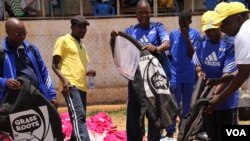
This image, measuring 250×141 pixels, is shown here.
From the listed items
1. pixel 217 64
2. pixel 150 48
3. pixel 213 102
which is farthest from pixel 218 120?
pixel 150 48

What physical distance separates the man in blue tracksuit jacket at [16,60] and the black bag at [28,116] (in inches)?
4.7

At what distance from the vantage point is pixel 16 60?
4.88 m

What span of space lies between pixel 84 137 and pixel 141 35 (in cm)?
147

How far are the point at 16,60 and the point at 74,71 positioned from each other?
4.42ft

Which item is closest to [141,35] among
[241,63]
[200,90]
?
[200,90]

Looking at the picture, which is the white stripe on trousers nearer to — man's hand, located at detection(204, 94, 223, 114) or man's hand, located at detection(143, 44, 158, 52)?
man's hand, located at detection(143, 44, 158, 52)

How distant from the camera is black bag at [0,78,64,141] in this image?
461cm

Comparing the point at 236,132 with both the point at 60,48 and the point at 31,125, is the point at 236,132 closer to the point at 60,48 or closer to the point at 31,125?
the point at 31,125

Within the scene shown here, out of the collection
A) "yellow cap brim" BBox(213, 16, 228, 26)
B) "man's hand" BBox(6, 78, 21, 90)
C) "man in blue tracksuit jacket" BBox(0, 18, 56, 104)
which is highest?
"yellow cap brim" BBox(213, 16, 228, 26)

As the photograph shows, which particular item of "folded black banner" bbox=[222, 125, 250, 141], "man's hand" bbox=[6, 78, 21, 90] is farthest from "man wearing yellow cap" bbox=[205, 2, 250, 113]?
"man's hand" bbox=[6, 78, 21, 90]

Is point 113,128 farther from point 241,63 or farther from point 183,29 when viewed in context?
point 241,63

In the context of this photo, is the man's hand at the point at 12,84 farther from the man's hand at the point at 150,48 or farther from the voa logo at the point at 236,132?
the voa logo at the point at 236,132

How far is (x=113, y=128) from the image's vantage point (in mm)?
7230

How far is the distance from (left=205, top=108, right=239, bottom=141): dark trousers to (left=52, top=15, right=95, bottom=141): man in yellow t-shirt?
5.60 ft
